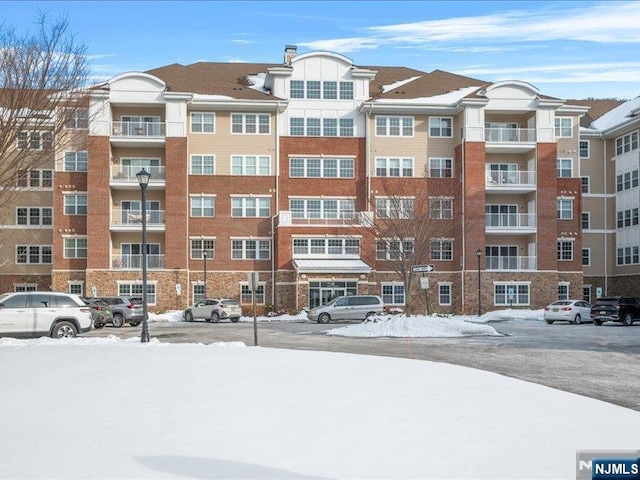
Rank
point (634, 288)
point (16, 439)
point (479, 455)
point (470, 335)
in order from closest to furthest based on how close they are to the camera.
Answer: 1. point (479, 455)
2. point (16, 439)
3. point (470, 335)
4. point (634, 288)

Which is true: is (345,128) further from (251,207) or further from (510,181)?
(510,181)

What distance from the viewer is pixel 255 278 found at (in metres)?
23.6

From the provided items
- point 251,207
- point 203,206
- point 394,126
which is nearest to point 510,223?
point 394,126

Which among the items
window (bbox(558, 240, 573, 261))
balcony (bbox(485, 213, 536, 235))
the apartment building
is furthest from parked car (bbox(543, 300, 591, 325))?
window (bbox(558, 240, 573, 261))

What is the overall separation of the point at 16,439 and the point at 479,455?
18.2 ft

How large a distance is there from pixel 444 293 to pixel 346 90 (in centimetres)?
1620

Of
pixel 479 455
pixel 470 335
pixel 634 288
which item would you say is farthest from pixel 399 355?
pixel 634 288

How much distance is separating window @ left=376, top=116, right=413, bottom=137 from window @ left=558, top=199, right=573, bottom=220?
12.4 metres

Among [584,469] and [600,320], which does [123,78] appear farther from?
[584,469]

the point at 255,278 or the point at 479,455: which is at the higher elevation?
the point at 255,278

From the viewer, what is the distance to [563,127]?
59594 mm

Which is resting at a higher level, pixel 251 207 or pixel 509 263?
pixel 251 207

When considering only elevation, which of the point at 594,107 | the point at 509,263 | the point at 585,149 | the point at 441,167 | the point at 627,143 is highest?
the point at 594,107

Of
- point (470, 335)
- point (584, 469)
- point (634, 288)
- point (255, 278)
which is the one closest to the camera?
point (584, 469)
